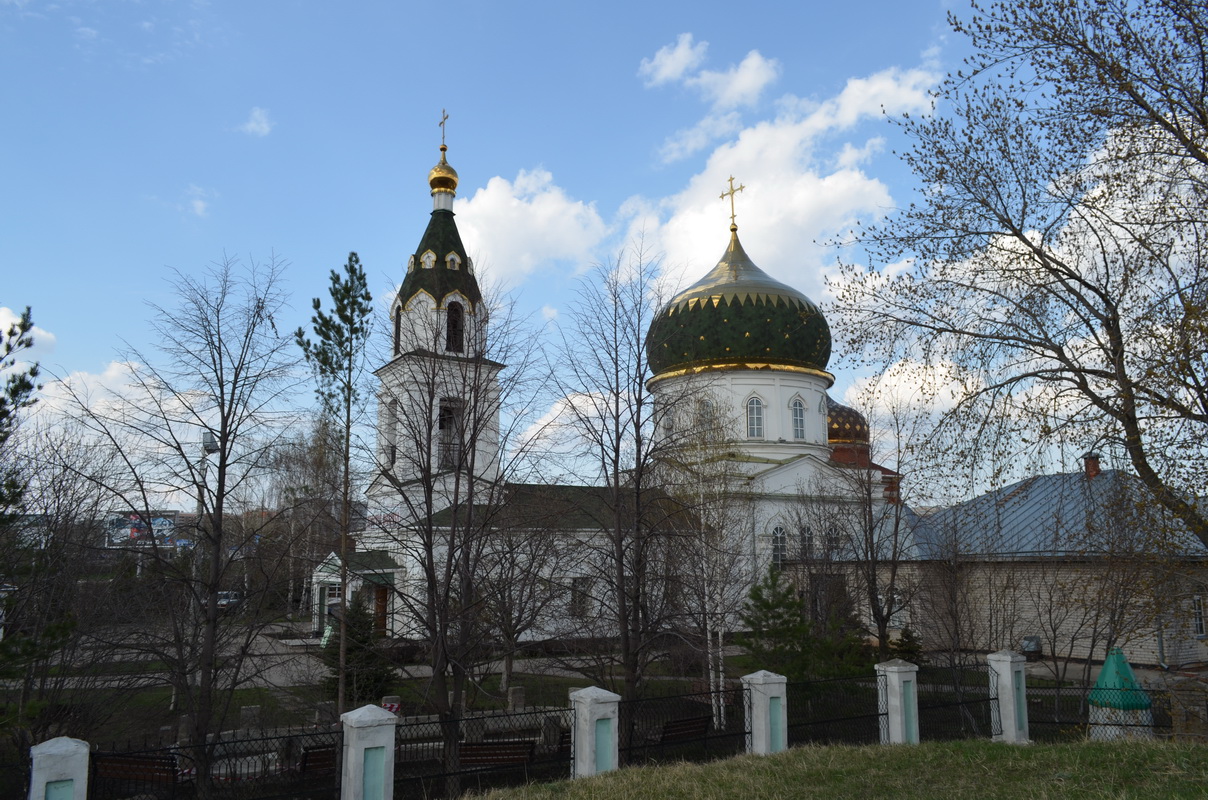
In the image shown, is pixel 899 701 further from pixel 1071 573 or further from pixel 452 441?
pixel 1071 573

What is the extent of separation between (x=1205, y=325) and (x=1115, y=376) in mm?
1461

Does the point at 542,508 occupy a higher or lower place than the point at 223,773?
higher

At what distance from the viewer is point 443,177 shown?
2781cm

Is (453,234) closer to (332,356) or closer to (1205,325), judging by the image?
(332,356)

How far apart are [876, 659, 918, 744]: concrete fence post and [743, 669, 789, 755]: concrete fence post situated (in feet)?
5.27

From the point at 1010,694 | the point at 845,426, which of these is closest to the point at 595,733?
the point at 1010,694

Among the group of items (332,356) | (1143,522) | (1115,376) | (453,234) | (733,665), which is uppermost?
(453,234)

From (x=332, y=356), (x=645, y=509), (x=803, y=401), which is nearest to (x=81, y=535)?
(x=332, y=356)

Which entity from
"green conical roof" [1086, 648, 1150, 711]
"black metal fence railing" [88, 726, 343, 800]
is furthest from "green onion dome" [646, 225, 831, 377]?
"black metal fence railing" [88, 726, 343, 800]

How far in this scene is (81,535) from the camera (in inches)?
566

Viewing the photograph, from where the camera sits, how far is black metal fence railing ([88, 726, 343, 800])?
8.94 metres

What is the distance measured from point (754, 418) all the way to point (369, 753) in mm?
24863

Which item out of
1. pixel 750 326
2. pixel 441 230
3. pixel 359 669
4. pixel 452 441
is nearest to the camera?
pixel 452 441

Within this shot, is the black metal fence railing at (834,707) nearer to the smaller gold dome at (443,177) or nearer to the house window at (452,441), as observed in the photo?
the house window at (452,441)
